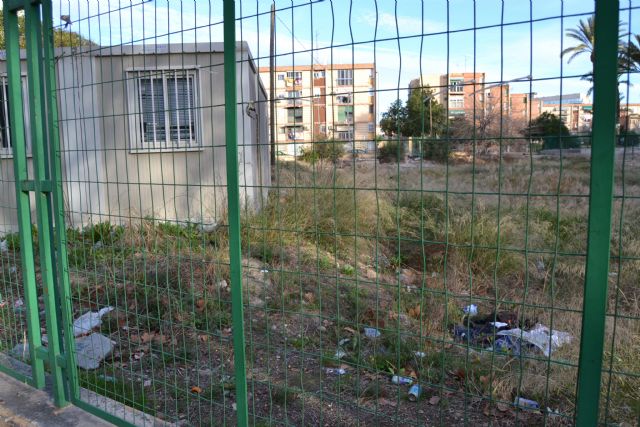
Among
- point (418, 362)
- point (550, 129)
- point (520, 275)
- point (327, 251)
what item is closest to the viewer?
point (550, 129)

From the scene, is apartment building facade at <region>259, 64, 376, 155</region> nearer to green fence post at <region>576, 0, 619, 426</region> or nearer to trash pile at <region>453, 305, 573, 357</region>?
green fence post at <region>576, 0, 619, 426</region>

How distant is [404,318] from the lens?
4719 mm

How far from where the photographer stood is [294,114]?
2.75 meters

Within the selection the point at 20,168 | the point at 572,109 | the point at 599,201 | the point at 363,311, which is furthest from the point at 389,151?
the point at 363,311

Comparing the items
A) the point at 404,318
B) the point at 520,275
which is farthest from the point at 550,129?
the point at 520,275

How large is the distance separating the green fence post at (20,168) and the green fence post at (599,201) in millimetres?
3205

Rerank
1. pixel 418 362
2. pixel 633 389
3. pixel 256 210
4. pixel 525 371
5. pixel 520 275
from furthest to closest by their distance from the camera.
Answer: pixel 256 210
pixel 520 275
pixel 418 362
pixel 525 371
pixel 633 389

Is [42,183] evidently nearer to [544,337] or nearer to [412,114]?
[412,114]

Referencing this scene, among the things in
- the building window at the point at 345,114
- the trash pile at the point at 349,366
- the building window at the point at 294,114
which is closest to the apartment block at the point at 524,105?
the building window at the point at 345,114

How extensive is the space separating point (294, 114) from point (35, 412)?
8.14 feet

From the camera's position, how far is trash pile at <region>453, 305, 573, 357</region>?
3705mm

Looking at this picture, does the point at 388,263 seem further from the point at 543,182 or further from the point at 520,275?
the point at 543,182

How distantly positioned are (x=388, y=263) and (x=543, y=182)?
13.6 ft

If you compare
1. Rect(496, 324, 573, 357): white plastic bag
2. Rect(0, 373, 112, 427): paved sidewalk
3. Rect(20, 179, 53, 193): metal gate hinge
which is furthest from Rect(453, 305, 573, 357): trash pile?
Rect(20, 179, 53, 193): metal gate hinge
